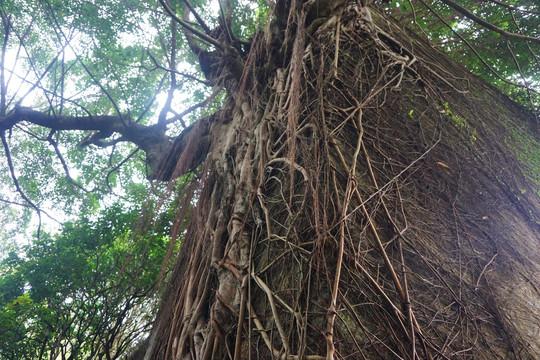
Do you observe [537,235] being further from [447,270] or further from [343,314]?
[343,314]

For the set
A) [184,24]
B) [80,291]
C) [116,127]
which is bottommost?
[80,291]

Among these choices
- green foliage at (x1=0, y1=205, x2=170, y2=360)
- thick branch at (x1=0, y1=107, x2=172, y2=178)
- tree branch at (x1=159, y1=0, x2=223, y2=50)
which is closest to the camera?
tree branch at (x1=159, y1=0, x2=223, y2=50)

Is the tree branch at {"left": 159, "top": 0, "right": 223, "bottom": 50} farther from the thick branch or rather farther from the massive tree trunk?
the thick branch

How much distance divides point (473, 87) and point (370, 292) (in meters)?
2.72

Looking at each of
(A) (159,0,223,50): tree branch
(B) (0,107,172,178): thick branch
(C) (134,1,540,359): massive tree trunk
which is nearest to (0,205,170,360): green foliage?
(B) (0,107,172,178): thick branch

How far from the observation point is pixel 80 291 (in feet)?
9.98

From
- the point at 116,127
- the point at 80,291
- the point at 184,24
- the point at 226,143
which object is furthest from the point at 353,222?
the point at 116,127

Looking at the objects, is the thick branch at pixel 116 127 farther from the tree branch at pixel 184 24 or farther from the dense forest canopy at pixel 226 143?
the tree branch at pixel 184 24

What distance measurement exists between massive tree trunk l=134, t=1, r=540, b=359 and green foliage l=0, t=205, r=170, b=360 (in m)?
1.34

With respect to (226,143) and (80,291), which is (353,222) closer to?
(226,143)

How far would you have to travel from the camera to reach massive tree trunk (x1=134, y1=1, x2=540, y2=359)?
1.11 m

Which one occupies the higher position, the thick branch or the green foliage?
the thick branch

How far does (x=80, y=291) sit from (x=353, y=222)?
9.80 feet

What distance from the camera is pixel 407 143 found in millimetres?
1769
